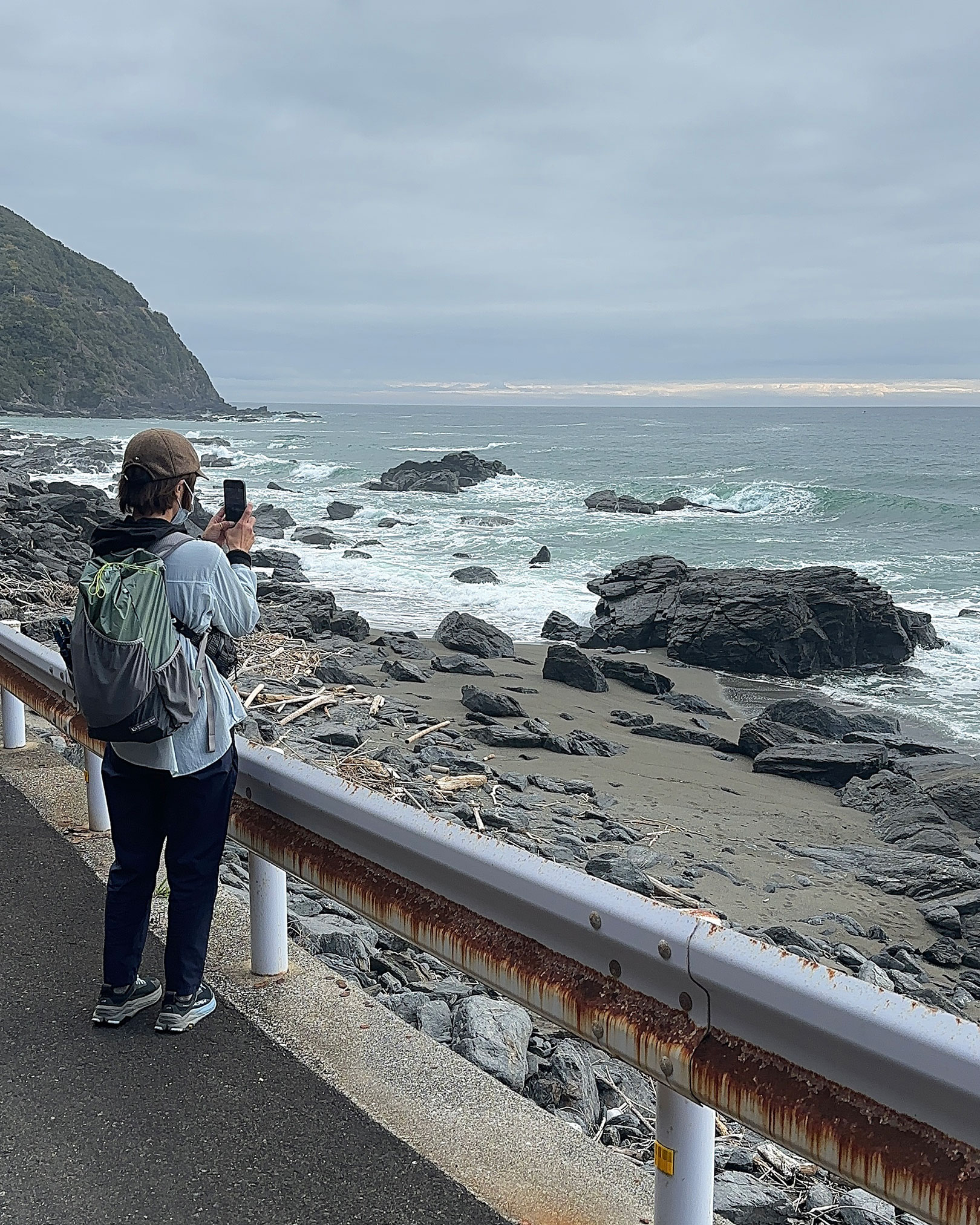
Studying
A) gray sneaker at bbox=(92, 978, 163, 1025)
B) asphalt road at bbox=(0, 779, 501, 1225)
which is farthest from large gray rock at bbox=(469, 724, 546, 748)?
gray sneaker at bbox=(92, 978, 163, 1025)

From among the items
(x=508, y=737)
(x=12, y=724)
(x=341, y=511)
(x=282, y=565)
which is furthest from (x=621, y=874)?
(x=341, y=511)

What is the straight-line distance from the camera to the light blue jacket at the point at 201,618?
10.5 ft

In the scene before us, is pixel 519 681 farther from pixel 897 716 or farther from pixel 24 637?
pixel 24 637

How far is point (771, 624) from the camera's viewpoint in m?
19.5

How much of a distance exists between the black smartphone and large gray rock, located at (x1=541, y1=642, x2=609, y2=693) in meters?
12.1

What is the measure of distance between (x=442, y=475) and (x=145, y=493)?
167ft

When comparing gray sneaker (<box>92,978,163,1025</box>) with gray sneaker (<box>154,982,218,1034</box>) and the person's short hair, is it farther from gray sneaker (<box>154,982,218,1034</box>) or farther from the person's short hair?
the person's short hair

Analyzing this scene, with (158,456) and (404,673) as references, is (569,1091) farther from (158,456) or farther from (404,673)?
(404,673)

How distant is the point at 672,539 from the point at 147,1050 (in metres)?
34.8

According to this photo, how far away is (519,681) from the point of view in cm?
1523

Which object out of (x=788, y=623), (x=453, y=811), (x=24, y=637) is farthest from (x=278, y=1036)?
(x=788, y=623)

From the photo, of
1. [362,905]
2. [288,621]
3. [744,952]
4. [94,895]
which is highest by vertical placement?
[744,952]

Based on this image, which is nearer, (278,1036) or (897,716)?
(278,1036)

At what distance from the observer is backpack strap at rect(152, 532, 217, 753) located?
3.20 metres
